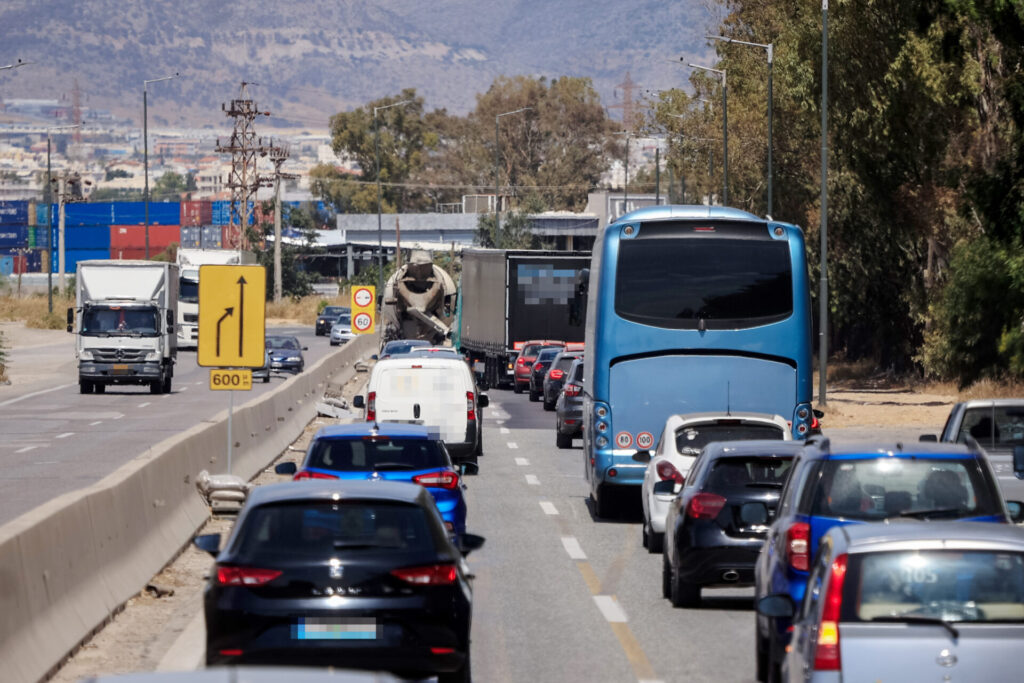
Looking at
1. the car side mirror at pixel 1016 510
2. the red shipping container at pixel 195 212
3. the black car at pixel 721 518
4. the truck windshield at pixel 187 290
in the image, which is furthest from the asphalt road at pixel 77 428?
the red shipping container at pixel 195 212

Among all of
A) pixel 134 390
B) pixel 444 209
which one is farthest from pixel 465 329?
pixel 444 209

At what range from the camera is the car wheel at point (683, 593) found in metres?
13.5

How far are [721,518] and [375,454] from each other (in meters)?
3.46

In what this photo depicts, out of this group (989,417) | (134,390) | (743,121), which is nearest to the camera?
(989,417)

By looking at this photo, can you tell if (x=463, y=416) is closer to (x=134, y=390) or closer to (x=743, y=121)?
(x=134, y=390)

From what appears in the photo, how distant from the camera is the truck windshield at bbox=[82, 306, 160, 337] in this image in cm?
4809

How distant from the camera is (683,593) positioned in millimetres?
13609

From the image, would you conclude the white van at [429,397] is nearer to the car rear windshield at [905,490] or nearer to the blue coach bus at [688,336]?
the blue coach bus at [688,336]

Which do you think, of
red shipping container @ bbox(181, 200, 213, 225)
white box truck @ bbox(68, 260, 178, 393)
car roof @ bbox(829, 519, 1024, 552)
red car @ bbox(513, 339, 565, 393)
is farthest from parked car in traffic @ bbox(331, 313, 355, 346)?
red shipping container @ bbox(181, 200, 213, 225)

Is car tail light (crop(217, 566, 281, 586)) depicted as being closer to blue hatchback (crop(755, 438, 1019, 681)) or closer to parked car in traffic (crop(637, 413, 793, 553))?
blue hatchback (crop(755, 438, 1019, 681))

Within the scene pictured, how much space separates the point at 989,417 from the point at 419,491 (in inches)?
429

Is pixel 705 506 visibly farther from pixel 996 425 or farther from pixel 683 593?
pixel 996 425

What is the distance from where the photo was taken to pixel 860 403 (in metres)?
45.1

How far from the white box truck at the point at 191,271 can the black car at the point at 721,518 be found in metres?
56.8
